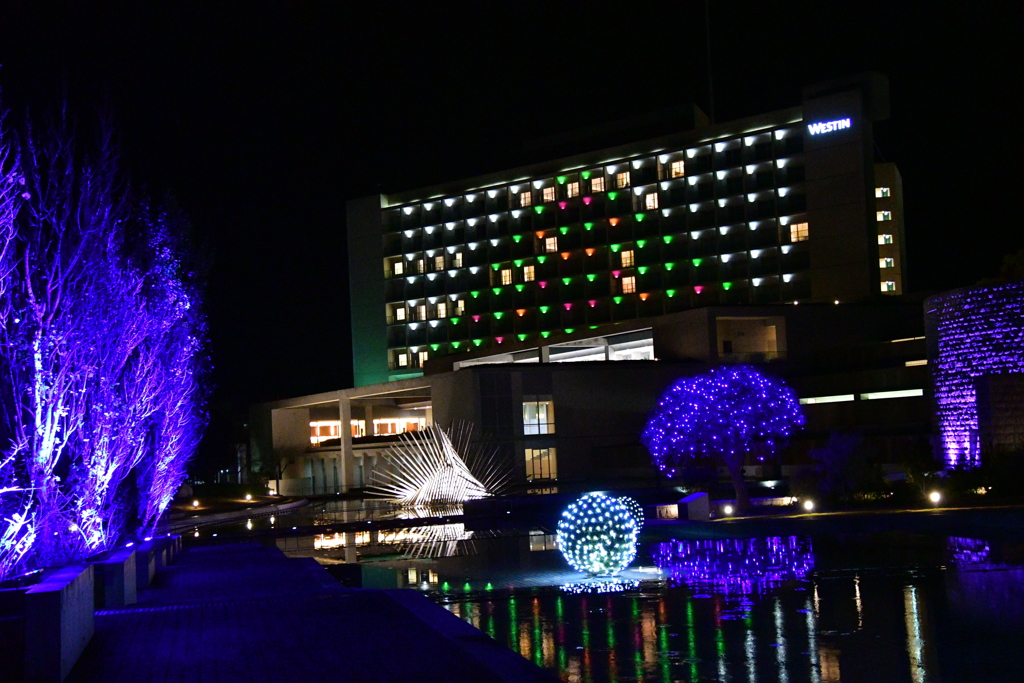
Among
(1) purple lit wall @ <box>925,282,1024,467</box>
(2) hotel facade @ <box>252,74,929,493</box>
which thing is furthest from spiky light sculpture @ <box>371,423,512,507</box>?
(1) purple lit wall @ <box>925,282,1024,467</box>

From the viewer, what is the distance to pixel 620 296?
3445 inches

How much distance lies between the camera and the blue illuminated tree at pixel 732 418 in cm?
2531

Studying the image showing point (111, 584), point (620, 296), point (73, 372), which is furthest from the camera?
point (620, 296)

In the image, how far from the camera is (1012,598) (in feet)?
38.7

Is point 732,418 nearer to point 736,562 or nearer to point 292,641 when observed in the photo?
point 736,562

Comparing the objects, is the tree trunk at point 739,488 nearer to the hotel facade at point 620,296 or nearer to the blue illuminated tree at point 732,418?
the blue illuminated tree at point 732,418

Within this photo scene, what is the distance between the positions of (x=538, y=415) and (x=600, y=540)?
136 ft

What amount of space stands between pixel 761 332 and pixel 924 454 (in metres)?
36.1

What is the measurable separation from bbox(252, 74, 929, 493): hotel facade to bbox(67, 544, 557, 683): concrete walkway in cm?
3412

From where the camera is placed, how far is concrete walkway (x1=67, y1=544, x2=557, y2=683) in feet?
27.8

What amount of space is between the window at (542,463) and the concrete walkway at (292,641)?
4132 centimetres

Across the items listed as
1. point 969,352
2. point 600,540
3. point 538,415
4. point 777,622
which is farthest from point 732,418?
point 538,415

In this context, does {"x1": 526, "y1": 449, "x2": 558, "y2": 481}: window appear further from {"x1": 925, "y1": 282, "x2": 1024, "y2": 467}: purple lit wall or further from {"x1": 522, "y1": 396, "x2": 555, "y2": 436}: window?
{"x1": 925, "y1": 282, "x2": 1024, "y2": 467}: purple lit wall

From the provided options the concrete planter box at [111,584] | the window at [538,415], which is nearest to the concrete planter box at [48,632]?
the concrete planter box at [111,584]
